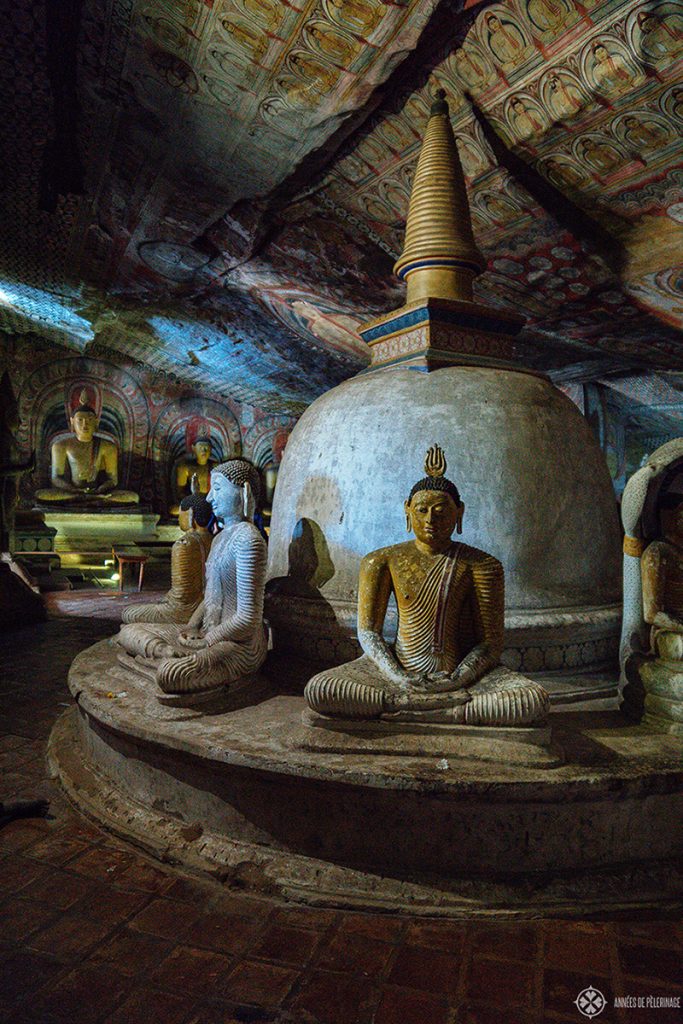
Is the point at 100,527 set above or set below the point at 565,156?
below

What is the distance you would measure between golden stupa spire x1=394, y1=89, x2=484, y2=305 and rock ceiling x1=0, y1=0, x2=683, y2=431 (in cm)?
186

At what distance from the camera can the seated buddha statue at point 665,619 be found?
2.95m

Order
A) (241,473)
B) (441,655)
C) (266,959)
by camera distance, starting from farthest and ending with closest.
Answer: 1. (241,473)
2. (441,655)
3. (266,959)

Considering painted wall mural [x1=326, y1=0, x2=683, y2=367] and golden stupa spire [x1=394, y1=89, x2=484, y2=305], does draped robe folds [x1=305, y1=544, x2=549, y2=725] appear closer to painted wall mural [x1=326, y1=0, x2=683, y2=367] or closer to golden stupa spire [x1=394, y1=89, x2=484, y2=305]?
golden stupa spire [x1=394, y1=89, x2=484, y2=305]

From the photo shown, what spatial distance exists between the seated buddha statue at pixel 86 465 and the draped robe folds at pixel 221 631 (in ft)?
41.3

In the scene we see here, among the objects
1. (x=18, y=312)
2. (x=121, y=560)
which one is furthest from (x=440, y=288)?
(x=18, y=312)

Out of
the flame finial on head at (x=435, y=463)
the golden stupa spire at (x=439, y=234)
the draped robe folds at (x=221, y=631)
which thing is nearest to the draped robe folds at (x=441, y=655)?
the flame finial on head at (x=435, y=463)

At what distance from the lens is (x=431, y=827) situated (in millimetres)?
Answer: 2438

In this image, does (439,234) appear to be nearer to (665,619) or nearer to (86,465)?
(665,619)

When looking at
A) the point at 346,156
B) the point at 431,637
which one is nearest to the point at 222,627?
the point at 431,637

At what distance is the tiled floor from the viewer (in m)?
1.85

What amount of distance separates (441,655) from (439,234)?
3332 mm

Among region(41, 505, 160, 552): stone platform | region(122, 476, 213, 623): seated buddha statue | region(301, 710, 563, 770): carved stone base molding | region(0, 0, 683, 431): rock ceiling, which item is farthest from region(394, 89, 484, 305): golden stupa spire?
region(41, 505, 160, 552): stone platform

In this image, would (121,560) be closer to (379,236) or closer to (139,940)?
(379,236)
